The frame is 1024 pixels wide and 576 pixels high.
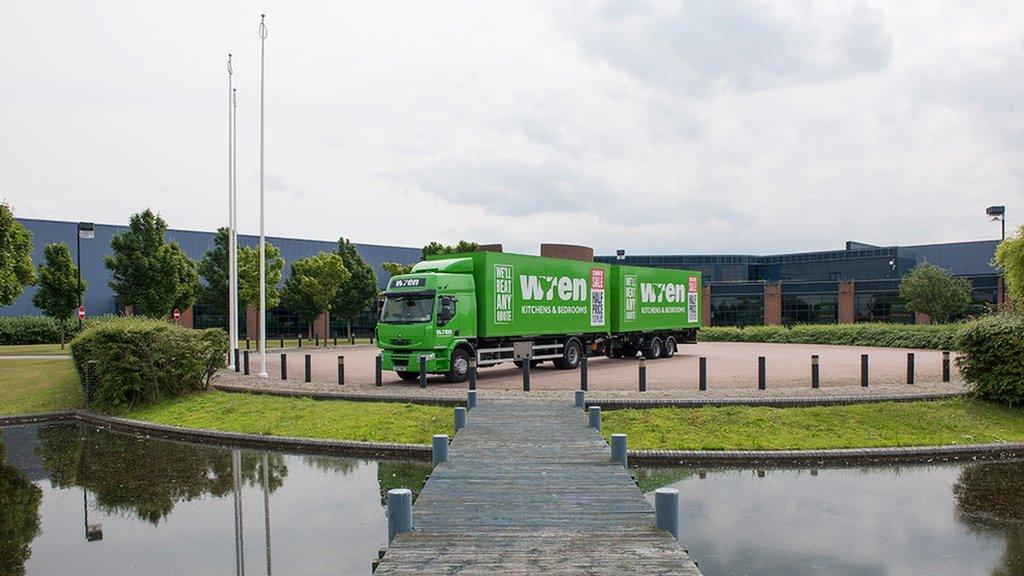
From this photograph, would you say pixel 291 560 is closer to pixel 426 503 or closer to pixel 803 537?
pixel 426 503

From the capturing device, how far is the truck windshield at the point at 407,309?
65.3 feet

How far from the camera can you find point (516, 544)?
272 inches

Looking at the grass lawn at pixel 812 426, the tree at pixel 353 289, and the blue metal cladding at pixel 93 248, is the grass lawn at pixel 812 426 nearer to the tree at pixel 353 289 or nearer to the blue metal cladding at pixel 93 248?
the tree at pixel 353 289

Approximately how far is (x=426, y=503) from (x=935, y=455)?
9.07 m

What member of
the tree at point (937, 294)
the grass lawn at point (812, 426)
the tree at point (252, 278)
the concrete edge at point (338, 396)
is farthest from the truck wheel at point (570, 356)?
the tree at point (937, 294)

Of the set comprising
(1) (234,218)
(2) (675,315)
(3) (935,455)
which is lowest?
(3) (935,455)

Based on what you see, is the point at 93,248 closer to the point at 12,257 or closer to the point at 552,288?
the point at 12,257

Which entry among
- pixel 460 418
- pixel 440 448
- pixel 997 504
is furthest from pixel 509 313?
pixel 997 504

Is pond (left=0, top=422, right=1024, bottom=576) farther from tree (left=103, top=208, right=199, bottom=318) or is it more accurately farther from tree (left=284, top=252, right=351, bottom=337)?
tree (left=284, top=252, right=351, bottom=337)

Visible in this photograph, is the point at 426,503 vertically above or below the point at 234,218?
below

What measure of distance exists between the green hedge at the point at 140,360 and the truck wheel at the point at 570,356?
1046 cm

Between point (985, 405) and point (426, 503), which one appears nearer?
point (426, 503)

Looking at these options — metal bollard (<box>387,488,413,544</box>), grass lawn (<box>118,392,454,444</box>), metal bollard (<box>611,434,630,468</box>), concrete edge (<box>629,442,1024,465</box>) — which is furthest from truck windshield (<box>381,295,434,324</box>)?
metal bollard (<box>387,488,413,544</box>)

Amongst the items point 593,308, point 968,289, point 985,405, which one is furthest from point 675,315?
point 968,289
